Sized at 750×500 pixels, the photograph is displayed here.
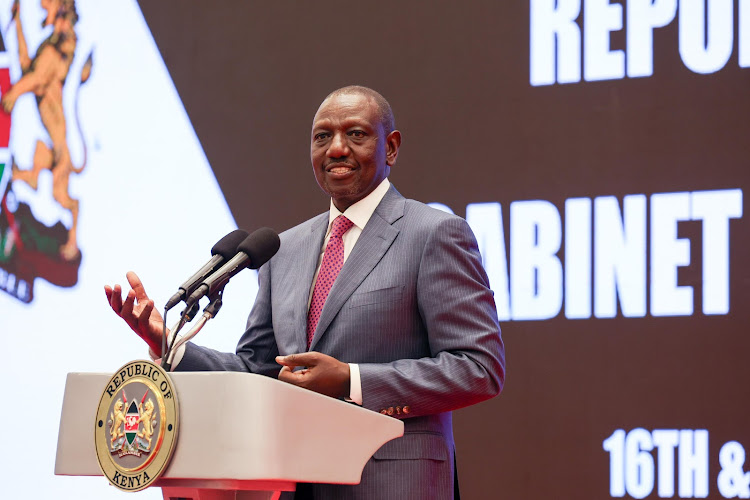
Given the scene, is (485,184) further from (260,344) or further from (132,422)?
(132,422)

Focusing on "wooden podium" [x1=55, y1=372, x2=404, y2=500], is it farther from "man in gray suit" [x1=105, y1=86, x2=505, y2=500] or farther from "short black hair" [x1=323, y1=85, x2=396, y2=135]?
"short black hair" [x1=323, y1=85, x2=396, y2=135]

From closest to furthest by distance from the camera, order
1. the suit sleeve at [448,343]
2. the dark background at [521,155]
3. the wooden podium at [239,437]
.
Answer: the wooden podium at [239,437], the suit sleeve at [448,343], the dark background at [521,155]

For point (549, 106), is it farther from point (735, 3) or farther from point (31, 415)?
point (31, 415)

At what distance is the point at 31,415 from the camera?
4559 millimetres

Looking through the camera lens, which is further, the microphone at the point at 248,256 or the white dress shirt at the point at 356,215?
the white dress shirt at the point at 356,215

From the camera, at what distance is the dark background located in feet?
12.0

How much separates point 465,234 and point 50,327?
2.96m

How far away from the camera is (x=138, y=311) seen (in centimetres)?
200

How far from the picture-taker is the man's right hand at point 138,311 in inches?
75.1

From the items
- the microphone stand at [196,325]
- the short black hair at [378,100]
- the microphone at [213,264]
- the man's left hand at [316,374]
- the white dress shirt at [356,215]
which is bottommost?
the man's left hand at [316,374]

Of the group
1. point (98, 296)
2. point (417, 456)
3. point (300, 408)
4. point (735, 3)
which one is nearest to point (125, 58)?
point (98, 296)

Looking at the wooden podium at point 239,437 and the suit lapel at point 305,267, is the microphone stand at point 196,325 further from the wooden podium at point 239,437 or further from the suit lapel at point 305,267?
the suit lapel at point 305,267

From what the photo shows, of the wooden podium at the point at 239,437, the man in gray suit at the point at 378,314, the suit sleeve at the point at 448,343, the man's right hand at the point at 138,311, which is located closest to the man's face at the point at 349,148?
the man in gray suit at the point at 378,314

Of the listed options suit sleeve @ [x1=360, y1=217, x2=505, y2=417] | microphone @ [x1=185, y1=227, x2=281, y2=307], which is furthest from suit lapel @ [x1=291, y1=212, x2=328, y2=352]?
microphone @ [x1=185, y1=227, x2=281, y2=307]
